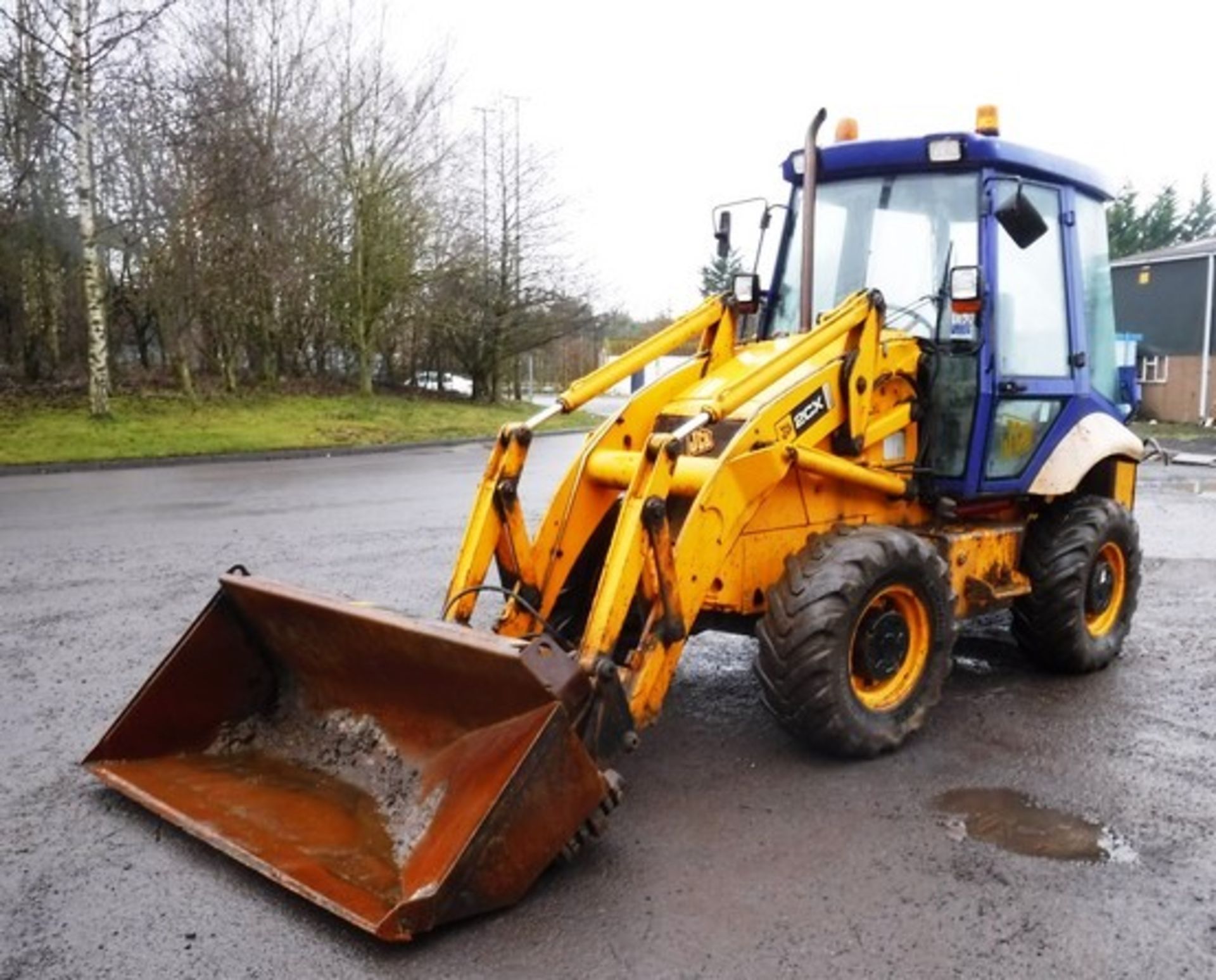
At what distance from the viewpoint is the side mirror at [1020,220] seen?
16.4 feet

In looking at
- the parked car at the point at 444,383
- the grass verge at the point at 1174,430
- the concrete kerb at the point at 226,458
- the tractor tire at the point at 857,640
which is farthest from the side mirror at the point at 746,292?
the parked car at the point at 444,383

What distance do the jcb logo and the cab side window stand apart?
175 centimetres

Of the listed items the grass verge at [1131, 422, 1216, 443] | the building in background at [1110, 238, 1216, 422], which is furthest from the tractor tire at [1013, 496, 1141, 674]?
the building in background at [1110, 238, 1216, 422]

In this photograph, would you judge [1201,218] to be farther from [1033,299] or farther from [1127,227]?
[1033,299]

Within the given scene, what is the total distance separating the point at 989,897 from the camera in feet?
11.5

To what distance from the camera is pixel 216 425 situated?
21.4 meters

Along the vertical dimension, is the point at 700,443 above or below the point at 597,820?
above

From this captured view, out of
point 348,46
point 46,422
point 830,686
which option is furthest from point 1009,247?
point 348,46

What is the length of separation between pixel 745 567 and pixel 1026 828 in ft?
4.78

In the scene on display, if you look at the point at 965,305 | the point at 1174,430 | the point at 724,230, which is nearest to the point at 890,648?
the point at 965,305

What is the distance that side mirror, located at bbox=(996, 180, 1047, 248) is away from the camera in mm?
5000

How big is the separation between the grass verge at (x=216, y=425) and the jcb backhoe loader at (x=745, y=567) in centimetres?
1468

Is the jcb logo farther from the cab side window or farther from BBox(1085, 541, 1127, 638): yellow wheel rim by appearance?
BBox(1085, 541, 1127, 638): yellow wheel rim

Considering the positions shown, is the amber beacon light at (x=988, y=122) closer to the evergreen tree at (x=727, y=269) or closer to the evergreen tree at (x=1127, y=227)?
the evergreen tree at (x=727, y=269)
